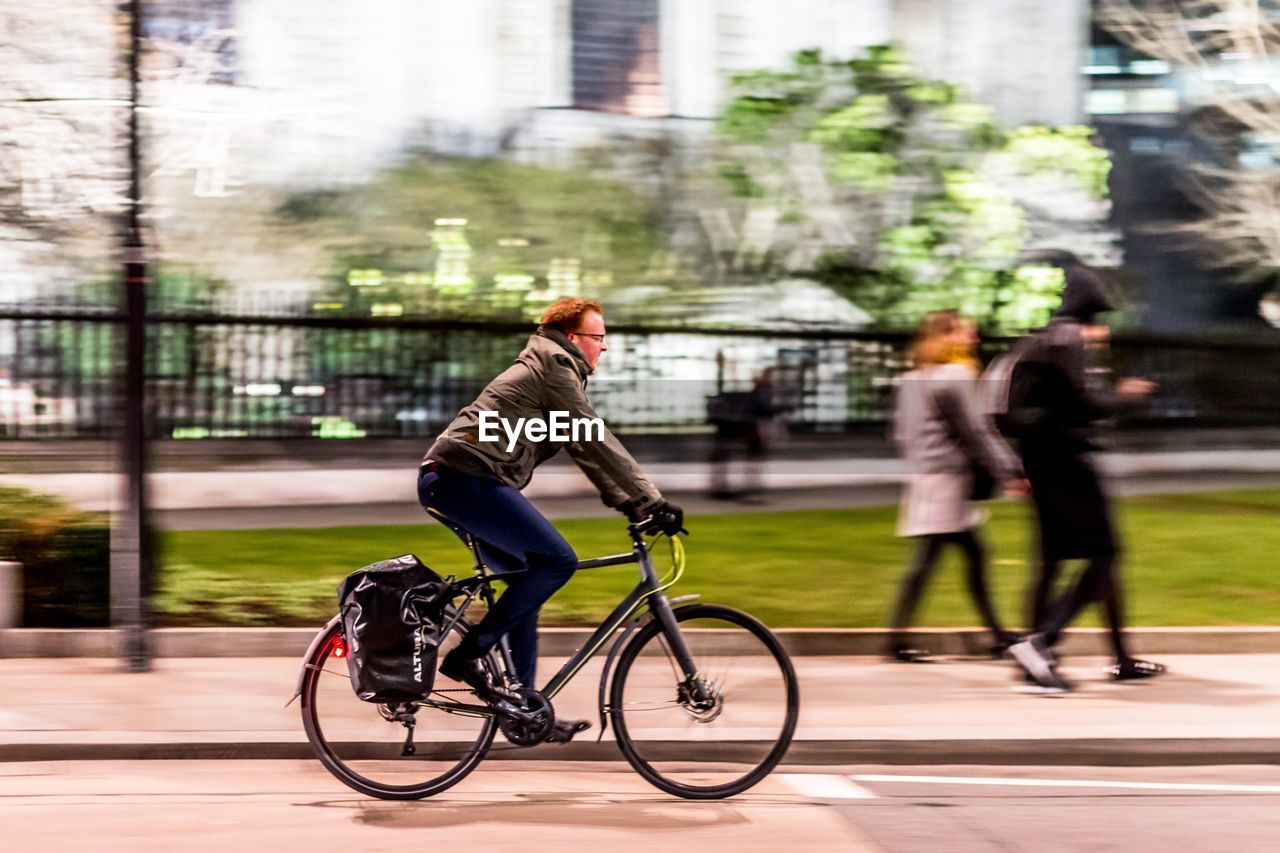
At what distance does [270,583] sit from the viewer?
945 centimetres

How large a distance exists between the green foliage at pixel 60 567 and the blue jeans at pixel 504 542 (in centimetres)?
382

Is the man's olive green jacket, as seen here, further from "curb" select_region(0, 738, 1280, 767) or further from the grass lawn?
the grass lawn

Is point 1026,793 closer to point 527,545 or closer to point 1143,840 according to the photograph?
point 1143,840

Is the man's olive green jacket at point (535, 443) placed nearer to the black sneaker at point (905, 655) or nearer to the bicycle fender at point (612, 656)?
the bicycle fender at point (612, 656)

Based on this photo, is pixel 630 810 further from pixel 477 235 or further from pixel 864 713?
pixel 477 235

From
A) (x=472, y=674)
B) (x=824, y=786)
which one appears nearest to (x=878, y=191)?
(x=824, y=786)

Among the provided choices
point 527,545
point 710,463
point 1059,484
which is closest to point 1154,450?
point 710,463

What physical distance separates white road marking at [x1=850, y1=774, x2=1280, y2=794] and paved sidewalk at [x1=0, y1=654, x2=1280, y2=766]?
270 mm

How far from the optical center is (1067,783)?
6.14 metres

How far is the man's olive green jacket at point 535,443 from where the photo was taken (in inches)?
217

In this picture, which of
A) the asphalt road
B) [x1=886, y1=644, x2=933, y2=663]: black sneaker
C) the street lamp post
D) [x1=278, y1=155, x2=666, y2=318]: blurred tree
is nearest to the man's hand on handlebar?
the asphalt road

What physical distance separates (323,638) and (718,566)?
5629 millimetres

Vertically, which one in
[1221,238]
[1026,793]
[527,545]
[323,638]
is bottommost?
[1026,793]

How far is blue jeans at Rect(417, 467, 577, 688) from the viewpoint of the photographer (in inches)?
218
